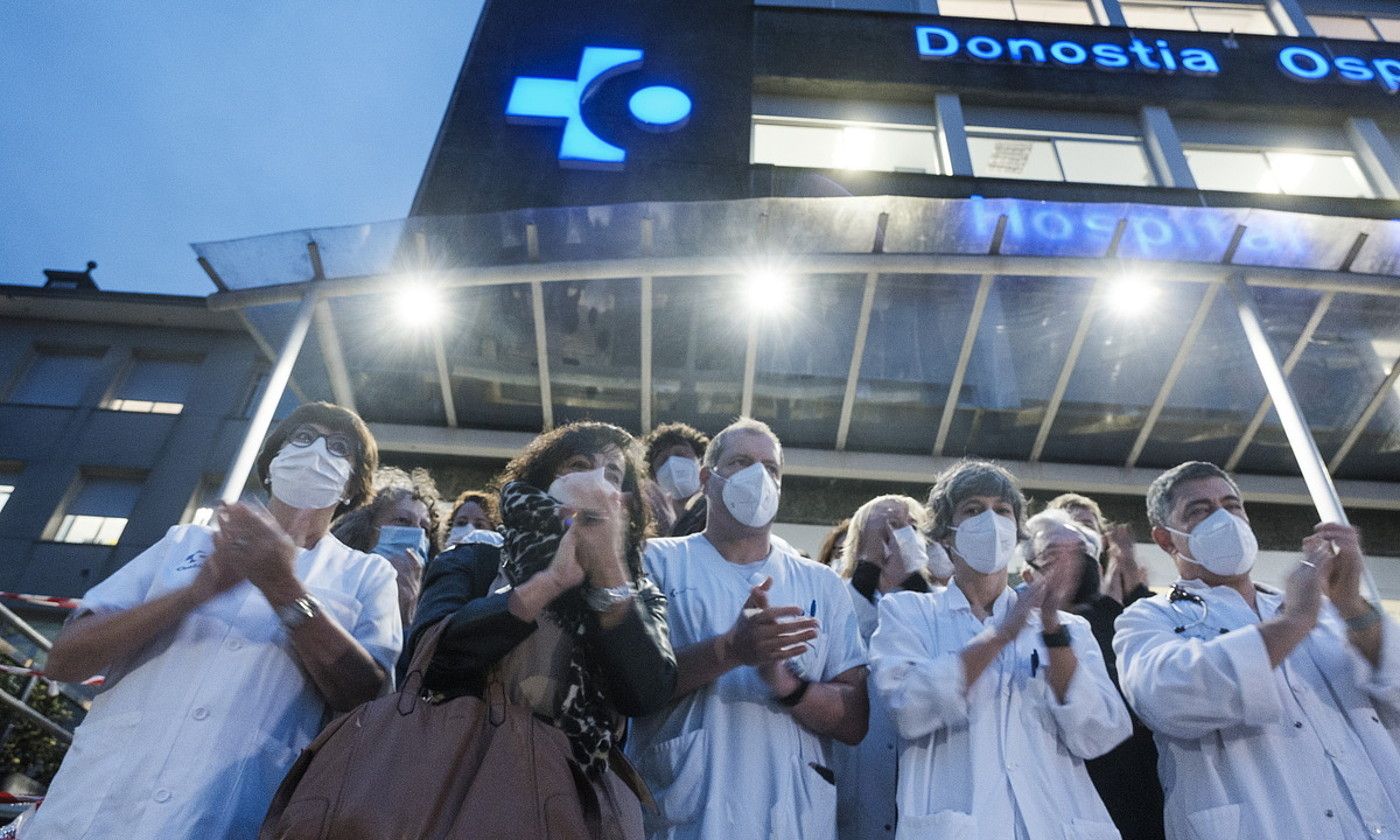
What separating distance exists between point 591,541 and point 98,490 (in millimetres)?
17239

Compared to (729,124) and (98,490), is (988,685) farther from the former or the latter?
(98,490)

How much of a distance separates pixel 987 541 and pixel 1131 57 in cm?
1497

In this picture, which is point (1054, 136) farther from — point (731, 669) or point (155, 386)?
point (155, 386)

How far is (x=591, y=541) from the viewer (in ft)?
6.95

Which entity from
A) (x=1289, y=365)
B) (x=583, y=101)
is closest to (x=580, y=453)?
(x=1289, y=365)

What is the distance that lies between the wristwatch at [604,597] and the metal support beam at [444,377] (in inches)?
261

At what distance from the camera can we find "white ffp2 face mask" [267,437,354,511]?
267 centimetres

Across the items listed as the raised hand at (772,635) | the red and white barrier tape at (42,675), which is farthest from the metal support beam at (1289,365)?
the red and white barrier tape at (42,675)

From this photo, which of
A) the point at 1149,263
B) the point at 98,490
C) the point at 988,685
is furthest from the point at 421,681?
the point at 98,490

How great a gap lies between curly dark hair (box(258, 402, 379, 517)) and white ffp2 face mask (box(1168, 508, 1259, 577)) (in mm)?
3147

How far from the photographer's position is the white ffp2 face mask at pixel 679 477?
14.5 ft

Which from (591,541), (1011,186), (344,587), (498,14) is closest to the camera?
(591,541)

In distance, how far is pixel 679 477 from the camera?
14.6 feet

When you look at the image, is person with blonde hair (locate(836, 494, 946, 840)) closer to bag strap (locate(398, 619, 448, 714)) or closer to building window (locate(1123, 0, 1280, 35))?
bag strap (locate(398, 619, 448, 714))
